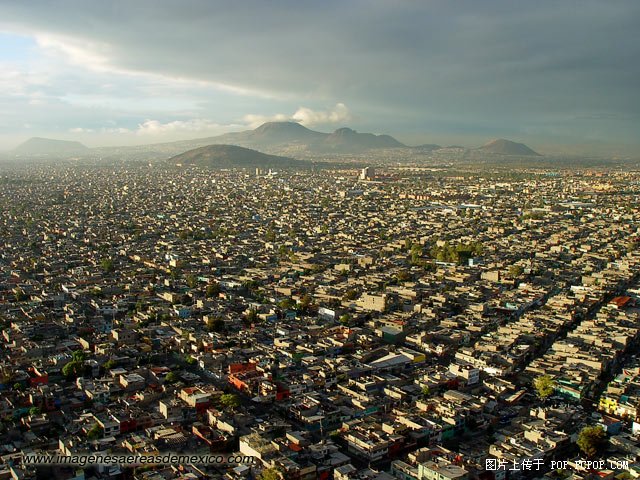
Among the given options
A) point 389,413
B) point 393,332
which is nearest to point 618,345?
point 393,332

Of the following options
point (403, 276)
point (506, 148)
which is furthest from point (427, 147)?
point (403, 276)

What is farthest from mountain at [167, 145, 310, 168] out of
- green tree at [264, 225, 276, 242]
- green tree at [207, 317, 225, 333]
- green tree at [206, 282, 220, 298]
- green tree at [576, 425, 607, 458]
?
green tree at [576, 425, 607, 458]

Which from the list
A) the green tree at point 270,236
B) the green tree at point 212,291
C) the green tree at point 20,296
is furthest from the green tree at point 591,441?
the green tree at point 270,236

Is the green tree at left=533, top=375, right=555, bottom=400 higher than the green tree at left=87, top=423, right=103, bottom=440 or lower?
higher

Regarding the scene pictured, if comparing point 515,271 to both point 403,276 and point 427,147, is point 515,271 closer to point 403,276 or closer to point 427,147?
point 403,276

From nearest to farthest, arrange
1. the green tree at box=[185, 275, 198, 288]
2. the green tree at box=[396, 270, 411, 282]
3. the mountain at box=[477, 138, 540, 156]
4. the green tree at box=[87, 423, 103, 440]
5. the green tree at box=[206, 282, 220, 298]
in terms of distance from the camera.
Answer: the green tree at box=[87, 423, 103, 440] < the green tree at box=[206, 282, 220, 298] < the green tree at box=[185, 275, 198, 288] < the green tree at box=[396, 270, 411, 282] < the mountain at box=[477, 138, 540, 156]

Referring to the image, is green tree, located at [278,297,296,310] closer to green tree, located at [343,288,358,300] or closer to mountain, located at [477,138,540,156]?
green tree, located at [343,288,358,300]
